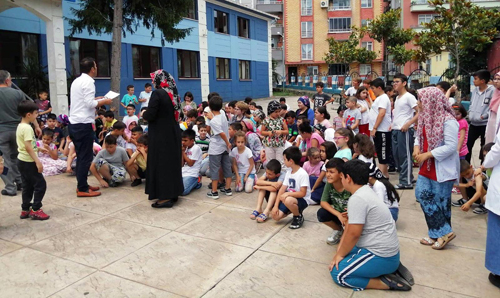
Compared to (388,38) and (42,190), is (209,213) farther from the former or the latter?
(388,38)

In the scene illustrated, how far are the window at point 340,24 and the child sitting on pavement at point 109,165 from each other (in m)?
43.0

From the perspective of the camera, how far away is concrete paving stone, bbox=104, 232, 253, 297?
3623 millimetres

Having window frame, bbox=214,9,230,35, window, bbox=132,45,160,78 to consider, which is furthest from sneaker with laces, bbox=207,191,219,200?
window frame, bbox=214,9,230,35

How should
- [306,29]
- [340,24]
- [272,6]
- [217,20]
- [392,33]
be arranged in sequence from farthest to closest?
1. [272,6]
2. [340,24]
3. [306,29]
4. [392,33]
5. [217,20]

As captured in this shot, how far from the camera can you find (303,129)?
7.07 m

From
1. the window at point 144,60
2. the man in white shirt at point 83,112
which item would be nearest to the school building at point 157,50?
the window at point 144,60

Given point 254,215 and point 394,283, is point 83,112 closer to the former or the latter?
point 254,215

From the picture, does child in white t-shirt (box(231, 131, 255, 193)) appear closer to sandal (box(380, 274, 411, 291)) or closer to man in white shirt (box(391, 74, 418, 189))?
man in white shirt (box(391, 74, 418, 189))

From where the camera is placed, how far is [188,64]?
74.2 ft

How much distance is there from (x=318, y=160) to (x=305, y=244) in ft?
5.91

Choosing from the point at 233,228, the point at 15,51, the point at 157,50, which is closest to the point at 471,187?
the point at 233,228

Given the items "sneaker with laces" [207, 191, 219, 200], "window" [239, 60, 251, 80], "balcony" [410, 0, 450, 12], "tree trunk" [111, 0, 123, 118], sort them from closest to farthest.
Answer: "sneaker with laces" [207, 191, 219, 200] → "tree trunk" [111, 0, 123, 118] → "window" [239, 60, 251, 80] → "balcony" [410, 0, 450, 12]

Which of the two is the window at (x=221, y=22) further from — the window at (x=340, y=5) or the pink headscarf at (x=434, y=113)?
the window at (x=340, y=5)

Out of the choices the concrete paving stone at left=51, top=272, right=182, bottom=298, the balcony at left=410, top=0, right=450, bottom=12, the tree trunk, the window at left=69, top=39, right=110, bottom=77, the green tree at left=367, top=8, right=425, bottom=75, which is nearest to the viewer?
the concrete paving stone at left=51, top=272, right=182, bottom=298
